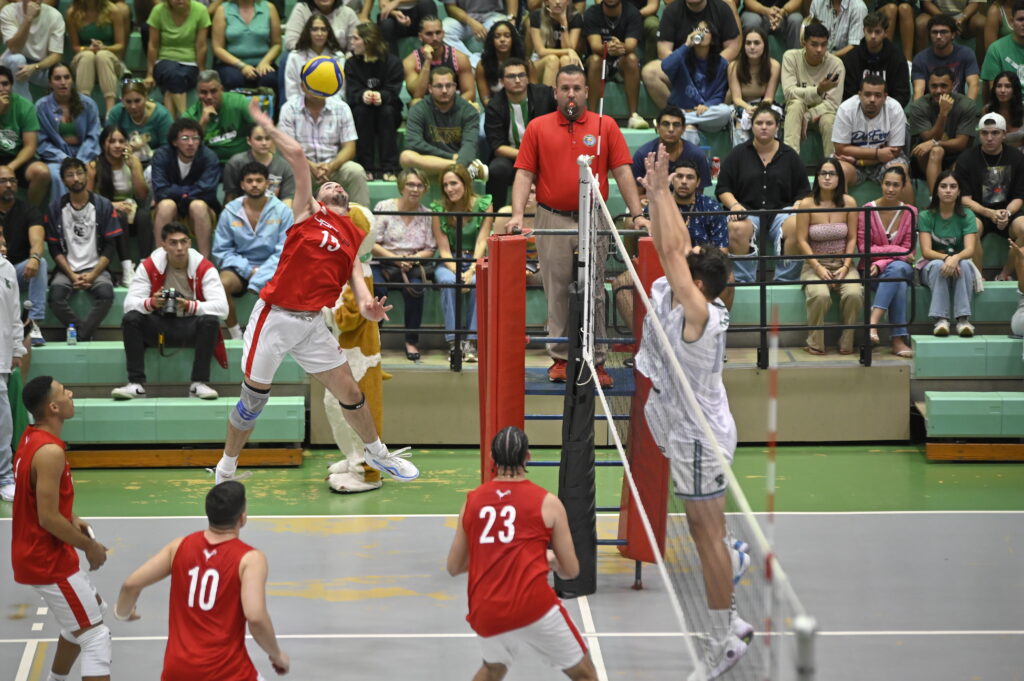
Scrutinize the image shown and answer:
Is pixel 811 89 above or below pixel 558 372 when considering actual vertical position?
above

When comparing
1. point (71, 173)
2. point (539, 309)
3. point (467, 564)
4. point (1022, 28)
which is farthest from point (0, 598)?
point (1022, 28)

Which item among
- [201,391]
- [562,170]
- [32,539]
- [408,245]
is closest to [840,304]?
[562,170]

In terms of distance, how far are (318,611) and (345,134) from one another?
19.7 feet

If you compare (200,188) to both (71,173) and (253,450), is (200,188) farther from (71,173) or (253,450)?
(253,450)

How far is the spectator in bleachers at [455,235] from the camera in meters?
11.9

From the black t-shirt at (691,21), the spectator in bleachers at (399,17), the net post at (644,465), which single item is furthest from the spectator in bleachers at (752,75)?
the net post at (644,465)

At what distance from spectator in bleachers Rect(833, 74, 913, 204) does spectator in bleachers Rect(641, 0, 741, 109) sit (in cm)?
150

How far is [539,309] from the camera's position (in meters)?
12.3

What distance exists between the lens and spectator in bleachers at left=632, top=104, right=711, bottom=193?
11.9 metres

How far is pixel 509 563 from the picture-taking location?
19.1 ft

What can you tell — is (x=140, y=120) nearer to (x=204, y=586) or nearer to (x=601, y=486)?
(x=601, y=486)

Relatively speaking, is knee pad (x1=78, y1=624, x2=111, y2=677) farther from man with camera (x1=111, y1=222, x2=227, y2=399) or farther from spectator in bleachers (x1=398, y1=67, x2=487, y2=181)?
spectator in bleachers (x1=398, y1=67, x2=487, y2=181)

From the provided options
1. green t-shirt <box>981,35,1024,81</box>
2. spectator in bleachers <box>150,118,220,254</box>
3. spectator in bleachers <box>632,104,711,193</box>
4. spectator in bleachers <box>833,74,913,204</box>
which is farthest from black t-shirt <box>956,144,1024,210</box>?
spectator in bleachers <box>150,118,220,254</box>

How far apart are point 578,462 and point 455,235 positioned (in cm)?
500
